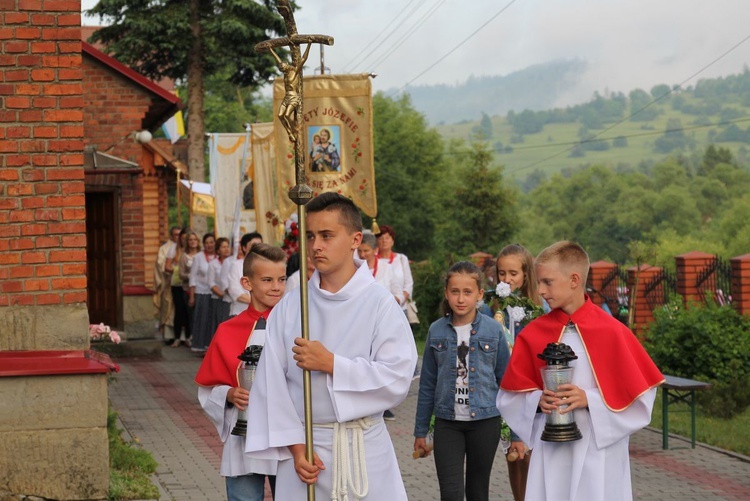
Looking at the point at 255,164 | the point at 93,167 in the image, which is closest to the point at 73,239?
the point at 93,167

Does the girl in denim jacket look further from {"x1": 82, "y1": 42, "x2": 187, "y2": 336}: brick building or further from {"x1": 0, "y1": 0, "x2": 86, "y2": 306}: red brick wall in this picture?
Answer: {"x1": 82, "y1": 42, "x2": 187, "y2": 336}: brick building

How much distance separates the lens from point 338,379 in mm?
4680

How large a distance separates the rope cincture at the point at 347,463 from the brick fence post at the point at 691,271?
13.9 metres

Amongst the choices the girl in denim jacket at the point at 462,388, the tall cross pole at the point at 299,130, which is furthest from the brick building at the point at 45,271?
the tall cross pole at the point at 299,130

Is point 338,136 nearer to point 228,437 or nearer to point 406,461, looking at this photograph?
point 406,461

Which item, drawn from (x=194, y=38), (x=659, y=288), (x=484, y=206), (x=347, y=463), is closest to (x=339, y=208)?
(x=347, y=463)

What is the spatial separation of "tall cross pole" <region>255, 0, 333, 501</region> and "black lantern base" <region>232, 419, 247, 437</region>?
963 millimetres

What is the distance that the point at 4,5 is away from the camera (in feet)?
26.4

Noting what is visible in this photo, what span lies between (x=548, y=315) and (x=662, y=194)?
144376 mm

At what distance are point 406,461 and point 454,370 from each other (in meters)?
3.82

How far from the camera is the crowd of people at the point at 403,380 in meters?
4.79

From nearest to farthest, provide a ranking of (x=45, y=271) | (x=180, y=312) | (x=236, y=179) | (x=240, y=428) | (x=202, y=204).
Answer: (x=240, y=428), (x=45, y=271), (x=180, y=312), (x=236, y=179), (x=202, y=204)

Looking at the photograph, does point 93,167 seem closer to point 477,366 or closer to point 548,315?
point 477,366

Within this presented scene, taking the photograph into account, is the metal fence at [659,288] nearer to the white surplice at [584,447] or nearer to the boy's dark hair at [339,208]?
the white surplice at [584,447]
